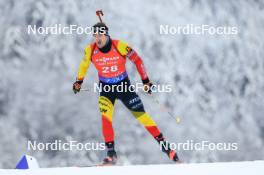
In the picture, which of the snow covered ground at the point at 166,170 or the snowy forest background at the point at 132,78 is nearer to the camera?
the snow covered ground at the point at 166,170

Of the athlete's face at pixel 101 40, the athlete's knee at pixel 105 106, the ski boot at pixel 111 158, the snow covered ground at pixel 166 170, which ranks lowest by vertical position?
the ski boot at pixel 111 158

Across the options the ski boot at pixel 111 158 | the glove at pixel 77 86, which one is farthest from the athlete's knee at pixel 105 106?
the ski boot at pixel 111 158

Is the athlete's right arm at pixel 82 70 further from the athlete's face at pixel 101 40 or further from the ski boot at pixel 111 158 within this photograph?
the ski boot at pixel 111 158

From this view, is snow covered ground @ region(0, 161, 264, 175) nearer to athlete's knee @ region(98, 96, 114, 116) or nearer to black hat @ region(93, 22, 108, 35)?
athlete's knee @ region(98, 96, 114, 116)

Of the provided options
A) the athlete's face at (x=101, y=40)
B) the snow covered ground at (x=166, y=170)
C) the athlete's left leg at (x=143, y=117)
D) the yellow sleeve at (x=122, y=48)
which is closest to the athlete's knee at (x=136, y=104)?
the athlete's left leg at (x=143, y=117)

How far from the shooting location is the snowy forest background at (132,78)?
3111mm

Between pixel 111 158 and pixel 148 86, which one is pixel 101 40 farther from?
pixel 111 158

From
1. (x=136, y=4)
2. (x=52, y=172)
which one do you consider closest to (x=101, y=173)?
(x=52, y=172)

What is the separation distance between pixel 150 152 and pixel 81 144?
477 mm

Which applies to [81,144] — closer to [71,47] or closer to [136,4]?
[71,47]

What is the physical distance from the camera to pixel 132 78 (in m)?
3.13

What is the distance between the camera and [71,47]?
312cm

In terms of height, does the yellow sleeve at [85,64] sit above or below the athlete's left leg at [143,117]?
above

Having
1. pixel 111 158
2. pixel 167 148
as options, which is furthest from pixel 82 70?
pixel 167 148
